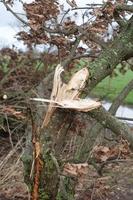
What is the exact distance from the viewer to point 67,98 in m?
4.54

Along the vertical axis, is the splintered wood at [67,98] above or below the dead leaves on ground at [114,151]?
above

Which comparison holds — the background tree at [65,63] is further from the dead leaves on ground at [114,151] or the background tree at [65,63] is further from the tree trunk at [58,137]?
the dead leaves on ground at [114,151]

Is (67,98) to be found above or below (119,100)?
above

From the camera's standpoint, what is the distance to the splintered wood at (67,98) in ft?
14.5

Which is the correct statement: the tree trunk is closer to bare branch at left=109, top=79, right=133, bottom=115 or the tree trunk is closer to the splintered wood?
the splintered wood

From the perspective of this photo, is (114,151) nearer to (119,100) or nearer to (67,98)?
(67,98)

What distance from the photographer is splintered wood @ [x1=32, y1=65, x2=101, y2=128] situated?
4.43m

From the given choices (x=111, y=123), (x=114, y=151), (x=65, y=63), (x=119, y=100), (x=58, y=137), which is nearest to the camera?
(x=114, y=151)

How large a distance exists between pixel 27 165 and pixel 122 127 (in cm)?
95

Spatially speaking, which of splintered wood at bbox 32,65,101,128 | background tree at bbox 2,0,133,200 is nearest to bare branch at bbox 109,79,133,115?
background tree at bbox 2,0,133,200

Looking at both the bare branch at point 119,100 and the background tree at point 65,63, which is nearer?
the background tree at point 65,63

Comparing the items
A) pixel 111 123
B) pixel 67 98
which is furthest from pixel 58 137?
pixel 111 123

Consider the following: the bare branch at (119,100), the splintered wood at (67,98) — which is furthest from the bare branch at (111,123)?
the bare branch at (119,100)

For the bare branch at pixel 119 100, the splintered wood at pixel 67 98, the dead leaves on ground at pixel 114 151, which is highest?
the splintered wood at pixel 67 98
